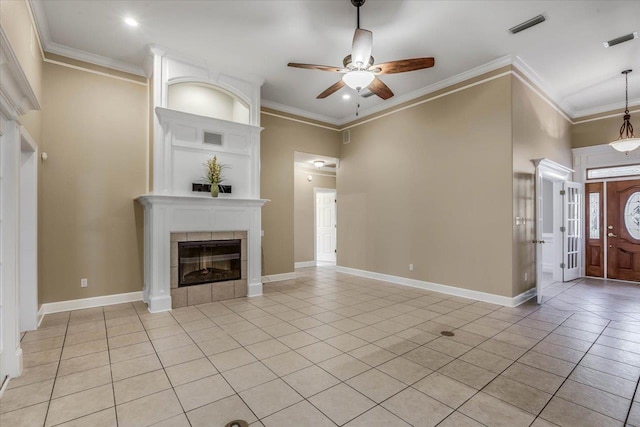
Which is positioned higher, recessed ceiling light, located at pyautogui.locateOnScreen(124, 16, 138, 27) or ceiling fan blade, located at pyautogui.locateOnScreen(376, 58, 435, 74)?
recessed ceiling light, located at pyautogui.locateOnScreen(124, 16, 138, 27)

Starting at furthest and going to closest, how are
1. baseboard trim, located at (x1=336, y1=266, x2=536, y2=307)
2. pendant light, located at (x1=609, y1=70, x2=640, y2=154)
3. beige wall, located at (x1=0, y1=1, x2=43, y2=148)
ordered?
1. pendant light, located at (x1=609, y1=70, x2=640, y2=154)
2. baseboard trim, located at (x1=336, y1=266, x2=536, y2=307)
3. beige wall, located at (x1=0, y1=1, x2=43, y2=148)

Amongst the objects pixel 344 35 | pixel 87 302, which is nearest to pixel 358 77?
pixel 344 35

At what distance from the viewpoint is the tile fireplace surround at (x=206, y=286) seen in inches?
174

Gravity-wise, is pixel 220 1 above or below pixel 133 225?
above

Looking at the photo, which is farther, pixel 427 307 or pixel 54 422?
pixel 427 307

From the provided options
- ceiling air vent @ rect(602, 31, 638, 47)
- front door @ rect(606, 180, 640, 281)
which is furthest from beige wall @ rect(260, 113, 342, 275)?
front door @ rect(606, 180, 640, 281)

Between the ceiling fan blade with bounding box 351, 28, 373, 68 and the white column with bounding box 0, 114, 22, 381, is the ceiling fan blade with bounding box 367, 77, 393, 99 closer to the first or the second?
the ceiling fan blade with bounding box 351, 28, 373, 68

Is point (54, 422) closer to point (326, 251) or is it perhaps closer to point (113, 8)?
point (113, 8)

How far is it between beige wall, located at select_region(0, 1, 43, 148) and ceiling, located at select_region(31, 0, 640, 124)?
31 cm

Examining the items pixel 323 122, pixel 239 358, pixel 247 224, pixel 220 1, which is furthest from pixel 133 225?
pixel 323 122

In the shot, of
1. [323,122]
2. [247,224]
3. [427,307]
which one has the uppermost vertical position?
[323,122]

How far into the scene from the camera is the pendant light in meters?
5.22

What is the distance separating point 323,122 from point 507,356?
579 centimetres

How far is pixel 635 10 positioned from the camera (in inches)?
136
